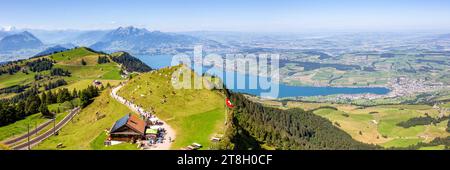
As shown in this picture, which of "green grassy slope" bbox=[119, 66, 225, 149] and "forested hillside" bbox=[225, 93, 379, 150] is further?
"forested hillside" bbox=[225, 93, 379, 150]

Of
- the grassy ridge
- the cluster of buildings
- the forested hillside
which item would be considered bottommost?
the forested hillside

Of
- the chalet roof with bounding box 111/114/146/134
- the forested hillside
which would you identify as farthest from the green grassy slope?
the forested hillside

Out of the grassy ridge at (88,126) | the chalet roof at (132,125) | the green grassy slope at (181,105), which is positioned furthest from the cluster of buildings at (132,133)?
the green grassy slope at (181,105)

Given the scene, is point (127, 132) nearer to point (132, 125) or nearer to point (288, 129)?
point (132, 125)

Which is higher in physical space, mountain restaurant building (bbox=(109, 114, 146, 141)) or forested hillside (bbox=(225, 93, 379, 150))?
mountain restaurant building (bbox=(109, 114, 146, 141))

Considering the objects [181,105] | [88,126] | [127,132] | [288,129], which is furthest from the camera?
[288,129]

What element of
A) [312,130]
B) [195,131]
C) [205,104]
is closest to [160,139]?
[195,131]

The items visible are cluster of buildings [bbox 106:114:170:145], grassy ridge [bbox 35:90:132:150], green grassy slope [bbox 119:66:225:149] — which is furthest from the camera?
grassy ridge [bbox 35:90:132:150]

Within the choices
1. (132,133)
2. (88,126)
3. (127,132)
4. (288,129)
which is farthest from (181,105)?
(288,129)

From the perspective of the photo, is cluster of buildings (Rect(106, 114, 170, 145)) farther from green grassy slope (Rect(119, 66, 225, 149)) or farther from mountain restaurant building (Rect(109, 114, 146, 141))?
green grassy slope (Rect(119, 66, 225, 149))

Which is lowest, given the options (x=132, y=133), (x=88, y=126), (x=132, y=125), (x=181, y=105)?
(x=88, y=126)

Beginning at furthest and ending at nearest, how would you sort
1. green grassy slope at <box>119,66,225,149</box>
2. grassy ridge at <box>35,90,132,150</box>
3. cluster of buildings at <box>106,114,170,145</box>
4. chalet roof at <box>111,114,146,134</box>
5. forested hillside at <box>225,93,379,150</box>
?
1. forested hillside at <box>225,93,379,150</box>
2. grassy ridge at <box>35,90,132,150</box>
3. green grassy slope at <box>119,66,225,149</box>
4. chalet roof at <box>111,114,146,134</box>
5. cluster of buildings at <box>106,114,170,145</box>
